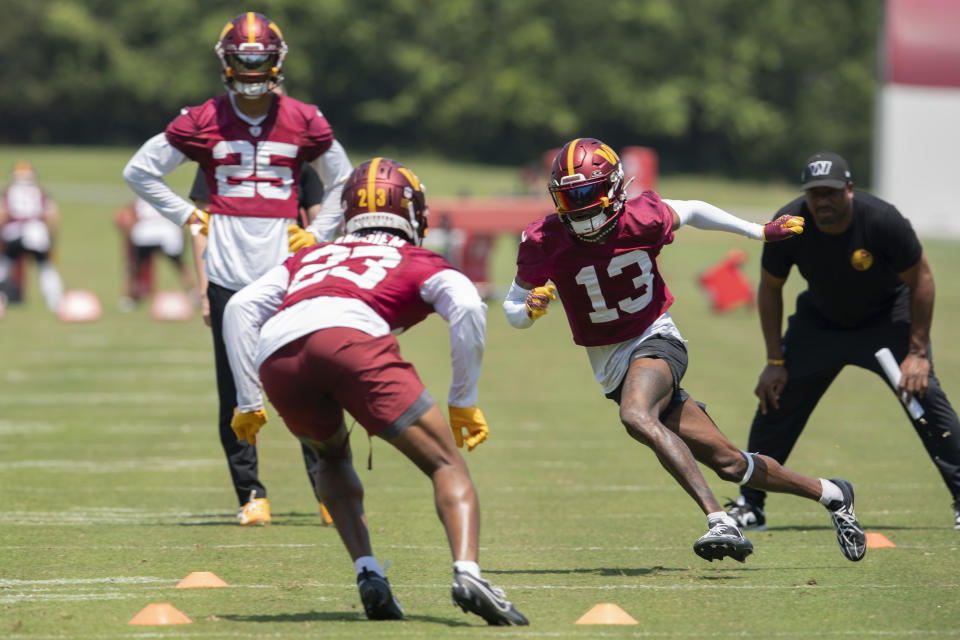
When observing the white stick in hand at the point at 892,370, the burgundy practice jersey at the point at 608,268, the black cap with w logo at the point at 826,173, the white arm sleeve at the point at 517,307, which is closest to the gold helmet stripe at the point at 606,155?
the burgundy practice jersey at the point at 608,268

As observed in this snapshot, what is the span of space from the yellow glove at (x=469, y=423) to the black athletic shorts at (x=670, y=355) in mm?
1358

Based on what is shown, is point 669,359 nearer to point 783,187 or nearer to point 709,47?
point 783,187

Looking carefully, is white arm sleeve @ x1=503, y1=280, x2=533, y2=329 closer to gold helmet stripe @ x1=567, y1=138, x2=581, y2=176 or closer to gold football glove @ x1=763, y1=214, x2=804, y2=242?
gold helmet stripe @ x1=567, y1=138, x2=581, y2=176

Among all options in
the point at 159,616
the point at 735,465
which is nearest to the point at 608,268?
the point at 735,465

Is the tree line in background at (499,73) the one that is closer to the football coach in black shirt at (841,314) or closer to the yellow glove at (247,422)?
the football coach in black shirt at (841,314)

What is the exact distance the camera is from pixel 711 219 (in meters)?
6.92

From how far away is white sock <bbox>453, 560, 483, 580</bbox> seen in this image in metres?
5.09

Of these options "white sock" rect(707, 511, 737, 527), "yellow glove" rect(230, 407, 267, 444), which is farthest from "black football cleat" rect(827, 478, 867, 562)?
"yellow glove" rect(230, 407, 267, 444)

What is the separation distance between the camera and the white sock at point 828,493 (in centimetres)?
690

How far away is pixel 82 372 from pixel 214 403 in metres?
3.06

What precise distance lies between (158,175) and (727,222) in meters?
3.13

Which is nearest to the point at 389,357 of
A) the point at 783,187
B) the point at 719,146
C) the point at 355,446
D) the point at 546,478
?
the point at 546,478

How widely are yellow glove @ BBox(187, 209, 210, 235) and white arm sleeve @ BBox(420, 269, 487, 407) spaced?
2751mm

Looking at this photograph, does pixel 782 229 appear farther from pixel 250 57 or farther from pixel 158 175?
pixel 158 175
